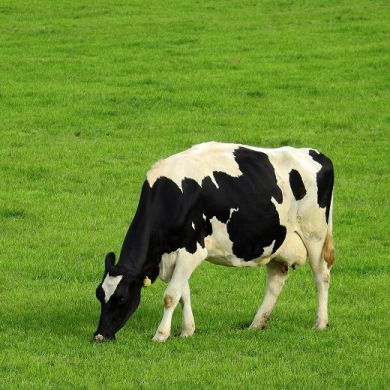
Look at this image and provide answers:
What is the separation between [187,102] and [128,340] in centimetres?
1791

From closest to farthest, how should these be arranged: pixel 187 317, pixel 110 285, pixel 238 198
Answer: pixel 110 285, pixel 187 317, pixel 238 198

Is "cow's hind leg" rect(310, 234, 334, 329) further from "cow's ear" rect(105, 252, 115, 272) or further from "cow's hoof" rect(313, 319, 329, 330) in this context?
"cow's ear" rect(105, 252, 115, 272)

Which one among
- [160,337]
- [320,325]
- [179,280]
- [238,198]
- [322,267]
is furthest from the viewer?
[322,267]

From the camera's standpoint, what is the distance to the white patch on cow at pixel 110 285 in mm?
13492

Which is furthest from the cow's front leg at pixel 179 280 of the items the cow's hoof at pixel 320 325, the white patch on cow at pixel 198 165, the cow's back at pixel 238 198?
the cow's hoof at pixel 320 325

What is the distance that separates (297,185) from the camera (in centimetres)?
1498

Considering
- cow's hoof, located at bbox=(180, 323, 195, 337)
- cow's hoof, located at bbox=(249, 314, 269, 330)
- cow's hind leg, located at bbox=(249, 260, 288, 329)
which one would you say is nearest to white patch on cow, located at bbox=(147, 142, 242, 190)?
cow's hind leg, located at bbox=(249, 260, 288, 329)

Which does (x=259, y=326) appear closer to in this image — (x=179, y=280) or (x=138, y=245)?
(x=179, y=280)

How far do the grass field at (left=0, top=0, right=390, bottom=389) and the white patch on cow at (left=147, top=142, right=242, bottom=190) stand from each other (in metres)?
1.86

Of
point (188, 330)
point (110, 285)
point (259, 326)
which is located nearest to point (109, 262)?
point (110, 285)

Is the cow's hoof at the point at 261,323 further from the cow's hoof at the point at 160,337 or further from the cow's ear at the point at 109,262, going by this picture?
the cow's ear at the point at 109,262

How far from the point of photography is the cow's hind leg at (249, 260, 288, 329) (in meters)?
14.8

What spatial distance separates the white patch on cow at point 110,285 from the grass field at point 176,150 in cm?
60

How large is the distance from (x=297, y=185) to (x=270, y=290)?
1.35 m
